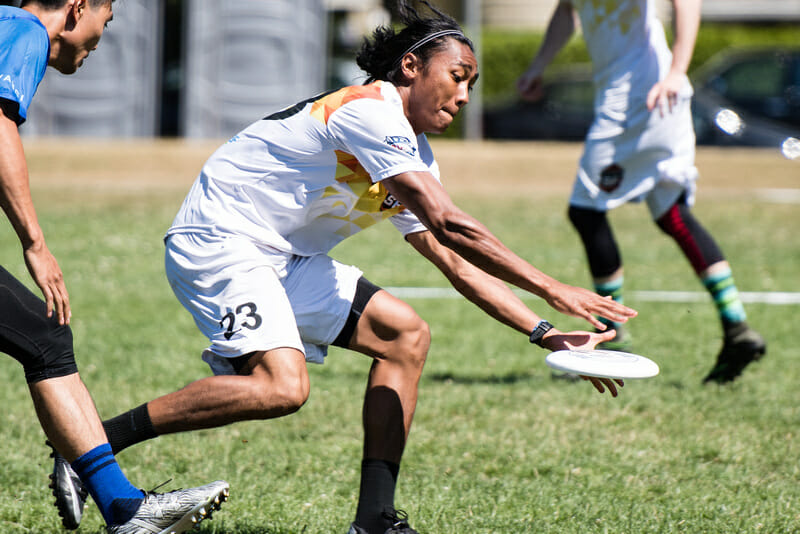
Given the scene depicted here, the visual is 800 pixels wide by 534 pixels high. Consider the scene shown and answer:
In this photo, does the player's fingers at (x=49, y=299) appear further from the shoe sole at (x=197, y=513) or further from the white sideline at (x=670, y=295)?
the white sideline at (x=670, y=295)

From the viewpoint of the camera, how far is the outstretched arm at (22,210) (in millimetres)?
2748

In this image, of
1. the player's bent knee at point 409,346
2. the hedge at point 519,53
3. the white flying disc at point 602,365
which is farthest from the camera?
the hedge at point 519,53

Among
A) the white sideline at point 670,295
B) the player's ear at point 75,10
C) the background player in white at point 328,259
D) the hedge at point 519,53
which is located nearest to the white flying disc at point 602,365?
the background player in white at point 328,259

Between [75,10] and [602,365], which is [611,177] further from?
[75,10]

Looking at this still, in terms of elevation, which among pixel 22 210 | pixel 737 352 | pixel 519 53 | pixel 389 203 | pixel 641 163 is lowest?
pixel 519 53

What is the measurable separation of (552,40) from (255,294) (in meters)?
3.39

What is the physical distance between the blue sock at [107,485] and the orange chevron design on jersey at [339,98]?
48.6 inches

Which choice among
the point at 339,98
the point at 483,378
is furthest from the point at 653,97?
the point at 339,98

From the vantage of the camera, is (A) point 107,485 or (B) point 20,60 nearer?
(B) point 20,60

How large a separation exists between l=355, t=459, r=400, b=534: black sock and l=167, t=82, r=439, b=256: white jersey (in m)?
0.79

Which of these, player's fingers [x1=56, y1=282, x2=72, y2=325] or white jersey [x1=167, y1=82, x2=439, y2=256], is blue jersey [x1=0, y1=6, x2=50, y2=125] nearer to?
player's fingers [x1=56, y1=282, x2=72, y2=325]

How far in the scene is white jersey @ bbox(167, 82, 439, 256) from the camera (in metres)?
3.24

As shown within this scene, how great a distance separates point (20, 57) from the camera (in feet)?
9.25

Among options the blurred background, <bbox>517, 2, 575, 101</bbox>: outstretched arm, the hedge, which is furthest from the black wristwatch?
the hedge
